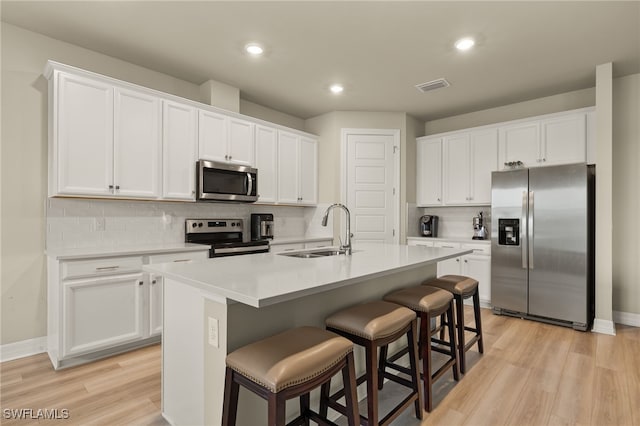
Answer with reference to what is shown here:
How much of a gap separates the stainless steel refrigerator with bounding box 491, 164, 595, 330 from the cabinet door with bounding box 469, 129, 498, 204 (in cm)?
55

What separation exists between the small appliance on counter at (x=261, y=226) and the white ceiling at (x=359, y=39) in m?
1.58

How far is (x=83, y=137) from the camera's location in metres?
2.78

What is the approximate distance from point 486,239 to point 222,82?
3.96 metres

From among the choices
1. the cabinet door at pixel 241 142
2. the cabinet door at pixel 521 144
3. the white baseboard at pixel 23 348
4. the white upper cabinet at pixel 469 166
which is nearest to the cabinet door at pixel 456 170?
the white upper cabinet at pixel 469 166

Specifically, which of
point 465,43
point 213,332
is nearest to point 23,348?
point 213,332

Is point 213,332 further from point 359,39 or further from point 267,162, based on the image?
point 267,162

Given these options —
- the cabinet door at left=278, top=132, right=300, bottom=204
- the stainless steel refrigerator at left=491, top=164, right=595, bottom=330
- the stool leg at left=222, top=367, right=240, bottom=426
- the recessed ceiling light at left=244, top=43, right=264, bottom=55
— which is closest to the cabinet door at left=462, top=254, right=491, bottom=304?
the stainless steel refrigerator at left=491, top=164, right=595, bottom=330

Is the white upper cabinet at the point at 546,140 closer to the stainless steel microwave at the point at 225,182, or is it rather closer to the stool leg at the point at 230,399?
the stainless steel microwave at the point at 225,182

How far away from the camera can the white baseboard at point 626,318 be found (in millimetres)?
3572

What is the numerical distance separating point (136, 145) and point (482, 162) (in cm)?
418

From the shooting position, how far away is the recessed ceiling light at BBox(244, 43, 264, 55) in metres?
3.00

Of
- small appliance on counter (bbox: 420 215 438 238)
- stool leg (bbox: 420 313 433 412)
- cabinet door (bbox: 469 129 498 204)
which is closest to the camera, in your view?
stool leg (bbox: 420 313 433 412)

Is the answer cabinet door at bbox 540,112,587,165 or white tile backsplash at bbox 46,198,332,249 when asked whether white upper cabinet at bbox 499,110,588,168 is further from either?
white tile backsplash at bbox 46,198,332,249

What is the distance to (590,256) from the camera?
11.7ft
